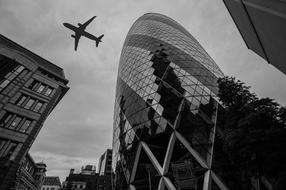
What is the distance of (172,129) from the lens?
1739cm

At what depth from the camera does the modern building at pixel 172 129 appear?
13.6 m

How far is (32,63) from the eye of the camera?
77.3 ft

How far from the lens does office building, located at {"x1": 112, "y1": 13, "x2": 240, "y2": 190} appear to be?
13.8 metres

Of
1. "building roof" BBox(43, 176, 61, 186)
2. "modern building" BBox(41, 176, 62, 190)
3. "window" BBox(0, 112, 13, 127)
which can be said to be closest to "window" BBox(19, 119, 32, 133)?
"window" BBox(0, 112, 13, 127)

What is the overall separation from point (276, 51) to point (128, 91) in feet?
75.3

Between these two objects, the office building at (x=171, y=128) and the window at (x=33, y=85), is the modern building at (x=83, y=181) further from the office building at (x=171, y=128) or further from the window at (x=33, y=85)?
the window at (x=33, y=85)

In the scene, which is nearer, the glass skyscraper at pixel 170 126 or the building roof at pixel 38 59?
the glass skyscraper at pixel 170 126

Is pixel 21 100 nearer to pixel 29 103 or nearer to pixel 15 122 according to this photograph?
pixel 29 103

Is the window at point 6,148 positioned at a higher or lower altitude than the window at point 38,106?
lower

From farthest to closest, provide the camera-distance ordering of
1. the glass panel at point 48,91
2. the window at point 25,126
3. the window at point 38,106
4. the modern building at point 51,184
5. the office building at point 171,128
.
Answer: the modern building at point 51,184 < the glass panel at point 48,91 < the window at point 38,106 < the window at point 25,126 < the office building at point 171,128

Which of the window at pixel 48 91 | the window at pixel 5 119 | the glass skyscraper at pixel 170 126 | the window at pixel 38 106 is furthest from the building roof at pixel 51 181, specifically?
the window at pixel 5 119

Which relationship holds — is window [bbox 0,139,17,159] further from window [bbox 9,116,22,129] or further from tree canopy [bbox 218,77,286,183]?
tree canopy [bbox 218,77,286,183]

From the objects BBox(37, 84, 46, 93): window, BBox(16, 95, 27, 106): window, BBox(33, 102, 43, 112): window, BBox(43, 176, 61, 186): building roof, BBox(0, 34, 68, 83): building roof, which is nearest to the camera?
BBox(16, 95, 27, 106): window

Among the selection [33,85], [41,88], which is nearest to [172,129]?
[41,88]
